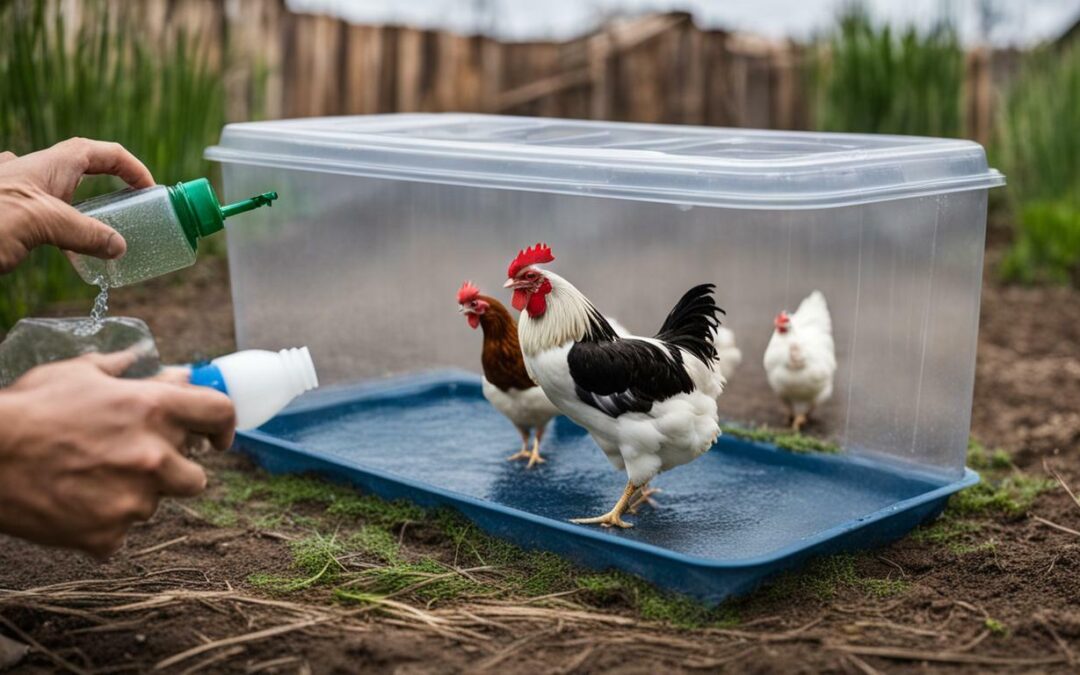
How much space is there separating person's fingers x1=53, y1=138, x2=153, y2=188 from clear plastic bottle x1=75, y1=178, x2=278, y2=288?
0.03m

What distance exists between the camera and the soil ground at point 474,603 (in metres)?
2.25

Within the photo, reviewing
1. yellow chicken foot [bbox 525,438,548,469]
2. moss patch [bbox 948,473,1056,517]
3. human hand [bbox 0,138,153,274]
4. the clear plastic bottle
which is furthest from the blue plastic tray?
human hand [bbox 0,138,153,274]

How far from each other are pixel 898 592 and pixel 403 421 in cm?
188

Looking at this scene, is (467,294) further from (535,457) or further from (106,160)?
(106,160)

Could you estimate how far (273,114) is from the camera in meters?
7.84

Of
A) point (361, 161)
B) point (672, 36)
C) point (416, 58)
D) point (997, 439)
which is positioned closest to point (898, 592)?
point (997, 439)

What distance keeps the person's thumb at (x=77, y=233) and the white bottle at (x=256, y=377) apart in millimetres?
305

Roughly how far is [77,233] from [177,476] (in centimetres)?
56

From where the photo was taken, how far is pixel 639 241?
13.6 feet

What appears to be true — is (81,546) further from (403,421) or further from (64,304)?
(64,304)

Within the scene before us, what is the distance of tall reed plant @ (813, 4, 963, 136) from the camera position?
274 inches

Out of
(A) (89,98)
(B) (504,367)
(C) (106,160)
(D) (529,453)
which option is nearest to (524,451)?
(D) (529,453)

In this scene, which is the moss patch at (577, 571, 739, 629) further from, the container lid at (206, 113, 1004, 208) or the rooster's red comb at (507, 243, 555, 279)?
the container lid at (206, 113, 1004, 208)

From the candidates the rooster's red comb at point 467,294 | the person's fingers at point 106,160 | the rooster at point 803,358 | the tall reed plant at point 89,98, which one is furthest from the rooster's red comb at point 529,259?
the tall reed plant at point 89,98
